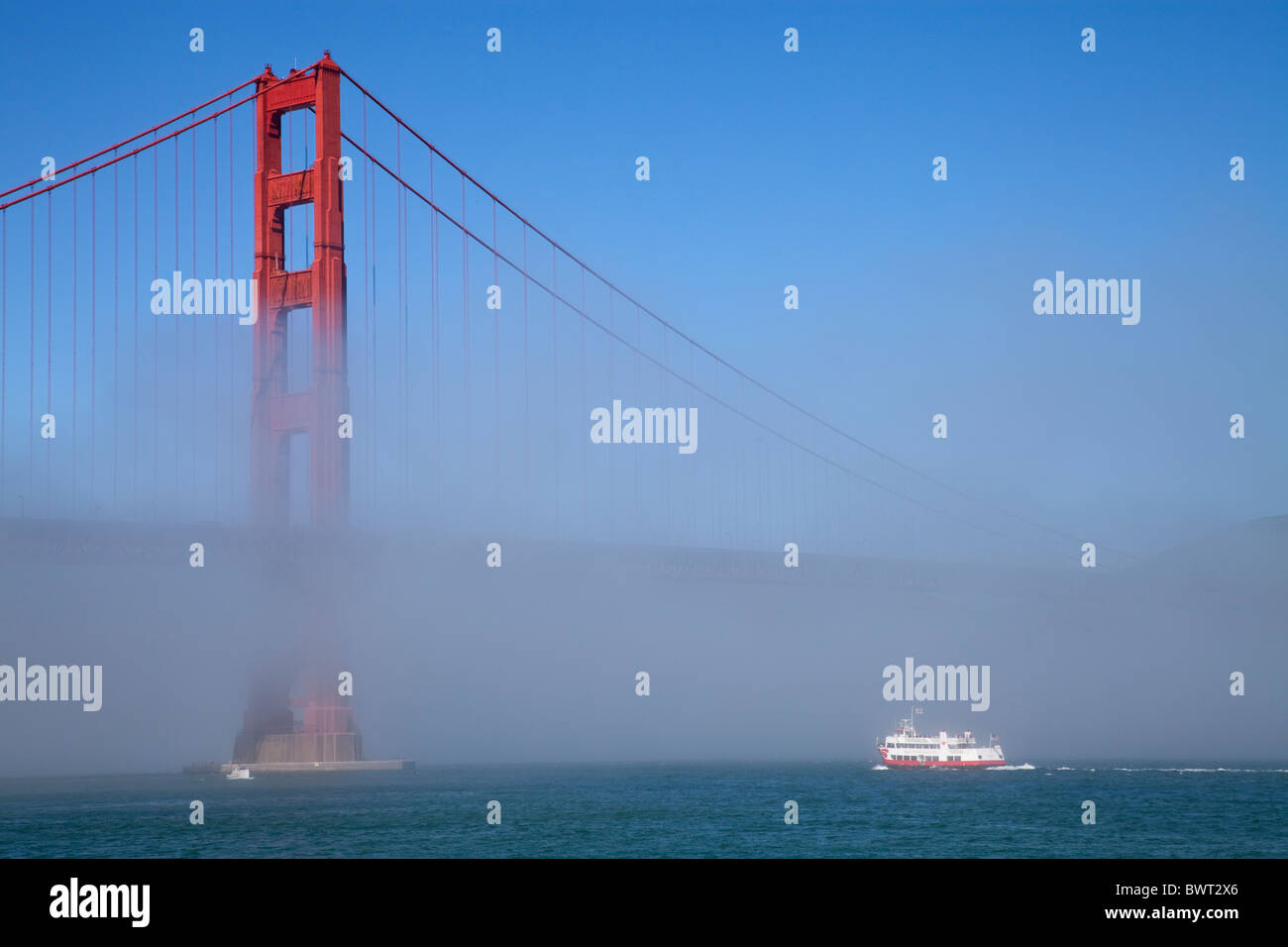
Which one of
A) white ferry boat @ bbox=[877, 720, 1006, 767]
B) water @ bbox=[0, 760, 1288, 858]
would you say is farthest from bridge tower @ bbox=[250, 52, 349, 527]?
white ferry boat @ bbox=[877, 720, 1006, 767]

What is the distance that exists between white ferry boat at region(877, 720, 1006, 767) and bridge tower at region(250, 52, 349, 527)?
4954 centimetres

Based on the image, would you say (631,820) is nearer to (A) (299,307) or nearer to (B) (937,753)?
(A) (299,307)

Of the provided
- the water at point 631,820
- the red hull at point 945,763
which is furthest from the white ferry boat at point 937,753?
the water at point 631,820

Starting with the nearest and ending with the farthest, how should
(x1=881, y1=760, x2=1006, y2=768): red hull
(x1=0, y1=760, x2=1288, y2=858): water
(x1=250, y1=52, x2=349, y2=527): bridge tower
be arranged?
(x1=0, y1=760, x2=1288, y2=858): water → (x1=250, y1=52, x2=349, y2=527): bridge tower → (x1=881, y1=760, x2=1006, y2=768): red hull

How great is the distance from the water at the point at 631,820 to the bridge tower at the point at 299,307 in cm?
1027

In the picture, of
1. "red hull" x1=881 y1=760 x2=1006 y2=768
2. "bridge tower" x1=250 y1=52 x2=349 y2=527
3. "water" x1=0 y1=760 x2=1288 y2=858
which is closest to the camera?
"water" x1=0 y1=760 x2=1288 y2=858

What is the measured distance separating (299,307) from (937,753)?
5103 centimetres

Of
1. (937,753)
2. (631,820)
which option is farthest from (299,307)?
(937,753)

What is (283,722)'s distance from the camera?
169ft

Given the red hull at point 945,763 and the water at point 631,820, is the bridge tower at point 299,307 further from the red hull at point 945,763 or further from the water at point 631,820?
the red hull at point 945,763

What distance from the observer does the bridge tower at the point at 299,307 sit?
49.6 meters

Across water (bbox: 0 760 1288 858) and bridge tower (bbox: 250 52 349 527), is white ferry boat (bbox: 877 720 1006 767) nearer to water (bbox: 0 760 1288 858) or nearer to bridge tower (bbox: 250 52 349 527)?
water (bbox: 0 760 1288 858)

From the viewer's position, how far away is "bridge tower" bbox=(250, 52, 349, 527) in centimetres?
4962
